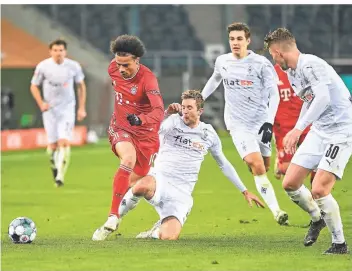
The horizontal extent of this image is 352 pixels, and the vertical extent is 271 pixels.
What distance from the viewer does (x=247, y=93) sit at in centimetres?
1240

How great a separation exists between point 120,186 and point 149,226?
88.8 inches

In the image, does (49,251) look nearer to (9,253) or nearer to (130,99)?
(9,253)

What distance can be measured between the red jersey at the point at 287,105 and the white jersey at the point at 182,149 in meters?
3.17

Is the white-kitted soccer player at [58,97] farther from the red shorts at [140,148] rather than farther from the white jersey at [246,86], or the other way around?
the red shorts at [140,148]

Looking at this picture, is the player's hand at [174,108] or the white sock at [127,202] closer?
the white sock at [127,202]

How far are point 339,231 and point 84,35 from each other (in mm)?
26952

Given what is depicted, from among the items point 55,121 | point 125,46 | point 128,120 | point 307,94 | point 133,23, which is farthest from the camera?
point 133,23

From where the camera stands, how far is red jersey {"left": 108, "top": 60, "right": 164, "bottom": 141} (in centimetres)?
1025

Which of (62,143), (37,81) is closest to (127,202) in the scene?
(62,143)

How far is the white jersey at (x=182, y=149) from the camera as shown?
10.7m

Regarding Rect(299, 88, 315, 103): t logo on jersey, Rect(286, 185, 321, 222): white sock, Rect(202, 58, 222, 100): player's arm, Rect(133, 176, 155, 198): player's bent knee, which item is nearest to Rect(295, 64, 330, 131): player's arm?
Rect(299, 88, 315, 103): t logo on jersey

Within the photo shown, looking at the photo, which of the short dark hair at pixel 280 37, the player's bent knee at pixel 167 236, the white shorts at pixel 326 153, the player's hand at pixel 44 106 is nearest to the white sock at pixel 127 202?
the player's bent knee at pixel 167 236

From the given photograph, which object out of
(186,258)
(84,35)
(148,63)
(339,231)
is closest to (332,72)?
(339,231)

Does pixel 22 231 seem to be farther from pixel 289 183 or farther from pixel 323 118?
pixel 323 118
